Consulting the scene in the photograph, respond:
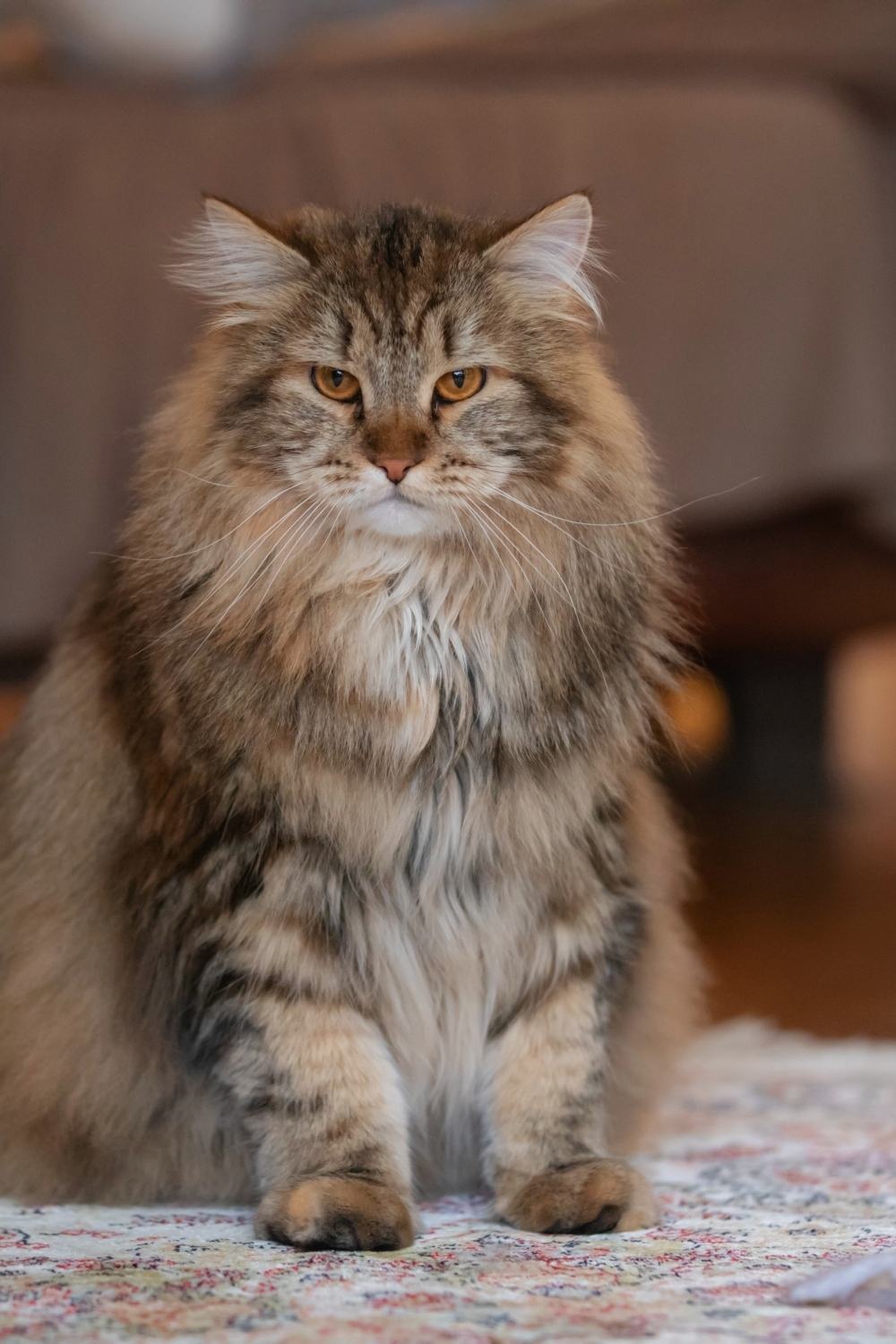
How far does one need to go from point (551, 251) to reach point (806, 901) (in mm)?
2052

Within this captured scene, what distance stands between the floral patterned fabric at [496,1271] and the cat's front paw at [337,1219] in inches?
0.7

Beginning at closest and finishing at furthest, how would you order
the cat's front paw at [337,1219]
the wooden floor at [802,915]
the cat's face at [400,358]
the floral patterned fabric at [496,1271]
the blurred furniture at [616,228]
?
the floral patterned fabric at [496,1271]
the cat's front paw at [337,1219]
the cat's face at [400,358]
the blurred furniture at [616,228]
the wooden floor at [802,915]

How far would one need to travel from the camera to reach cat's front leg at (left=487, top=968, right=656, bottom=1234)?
1.40 metres

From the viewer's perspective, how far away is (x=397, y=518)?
1.41 meters

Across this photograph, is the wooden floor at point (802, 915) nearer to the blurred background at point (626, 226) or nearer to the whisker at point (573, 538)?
the blurred background at point (626, 226)

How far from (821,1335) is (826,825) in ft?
10.5

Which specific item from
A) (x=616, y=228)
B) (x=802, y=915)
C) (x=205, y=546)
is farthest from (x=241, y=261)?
(x=802, y=915)

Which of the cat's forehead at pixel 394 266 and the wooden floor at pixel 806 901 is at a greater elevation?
the cat's forehead at pixel 394 266

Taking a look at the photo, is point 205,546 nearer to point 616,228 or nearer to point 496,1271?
point 496,1271

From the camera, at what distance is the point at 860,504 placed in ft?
8.80

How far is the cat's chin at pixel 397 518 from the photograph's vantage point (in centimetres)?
141

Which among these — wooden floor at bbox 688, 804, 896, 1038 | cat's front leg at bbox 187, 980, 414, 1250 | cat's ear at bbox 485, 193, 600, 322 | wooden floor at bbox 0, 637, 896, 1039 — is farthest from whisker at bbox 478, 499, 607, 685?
wooden floor at bbox 688, 804, 896, 1038

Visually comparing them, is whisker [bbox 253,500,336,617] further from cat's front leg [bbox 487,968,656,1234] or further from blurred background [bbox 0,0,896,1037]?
blurred background [bbox 0,0,896,1037]

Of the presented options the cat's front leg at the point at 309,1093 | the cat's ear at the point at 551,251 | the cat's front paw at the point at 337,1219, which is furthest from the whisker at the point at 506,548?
the cat's front paw at the point at 337,1219
